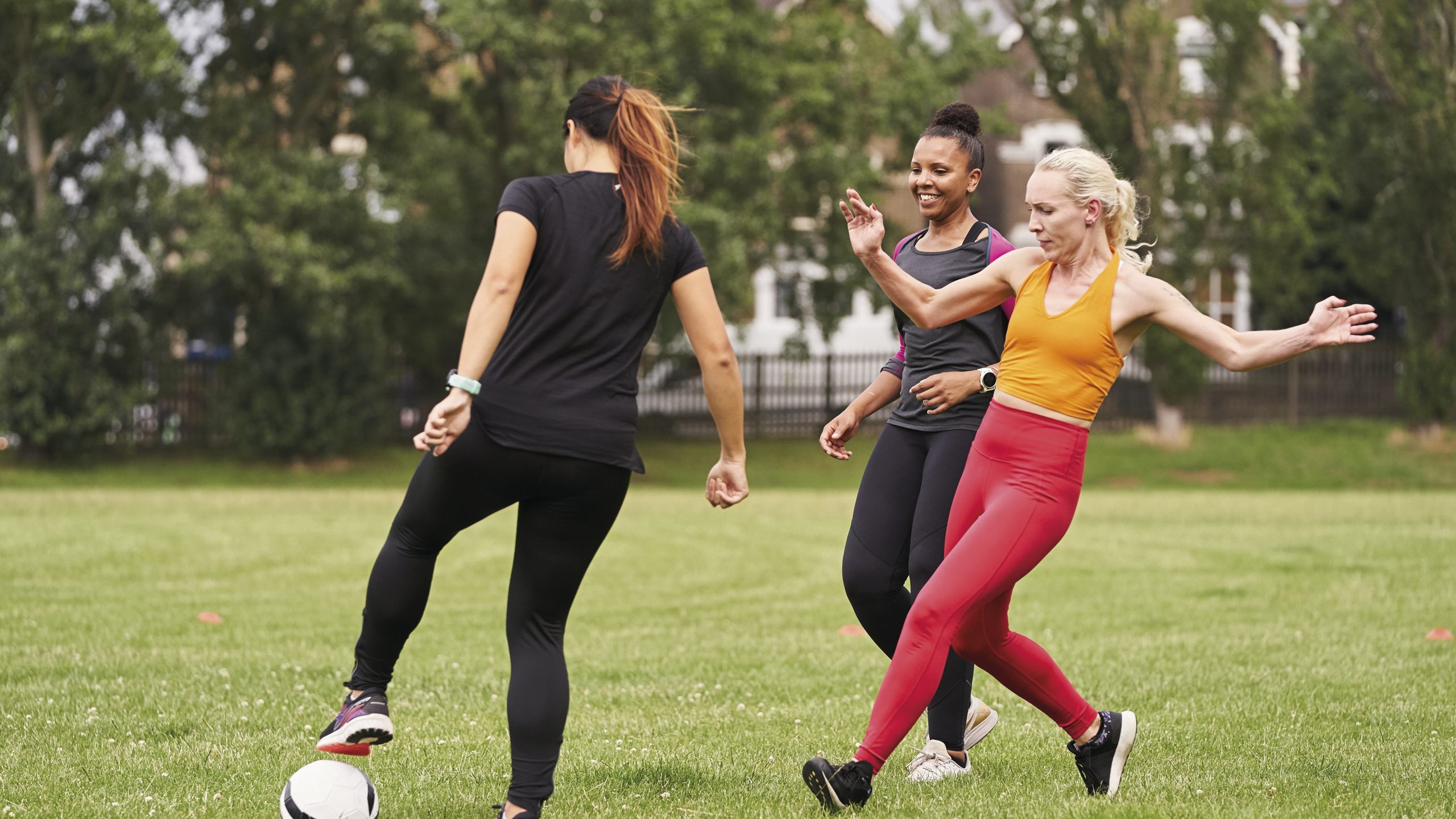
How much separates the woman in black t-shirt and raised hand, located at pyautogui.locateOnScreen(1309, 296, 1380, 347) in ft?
5.49

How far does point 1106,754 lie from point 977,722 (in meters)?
0.72

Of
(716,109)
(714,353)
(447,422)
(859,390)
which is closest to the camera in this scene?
(447,422)

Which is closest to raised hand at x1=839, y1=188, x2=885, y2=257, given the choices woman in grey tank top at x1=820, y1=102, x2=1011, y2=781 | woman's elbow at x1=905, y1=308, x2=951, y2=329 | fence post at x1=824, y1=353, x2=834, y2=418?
woman's elbow at x1=905, y1=308, x2=951, y2=329

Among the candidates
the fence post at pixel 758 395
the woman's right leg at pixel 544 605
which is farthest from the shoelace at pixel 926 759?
the fence post at pixel 758 395

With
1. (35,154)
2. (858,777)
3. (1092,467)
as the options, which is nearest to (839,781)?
(858,777)

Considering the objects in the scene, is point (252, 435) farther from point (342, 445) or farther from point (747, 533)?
point (747, 533)

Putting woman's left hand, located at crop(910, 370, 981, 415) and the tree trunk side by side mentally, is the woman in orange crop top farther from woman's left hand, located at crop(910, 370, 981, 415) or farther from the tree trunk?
the tree trunk

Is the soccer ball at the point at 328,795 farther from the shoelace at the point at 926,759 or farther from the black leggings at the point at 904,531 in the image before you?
the shoelace at the point at 926,759

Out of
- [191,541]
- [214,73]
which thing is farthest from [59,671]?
[214,73]

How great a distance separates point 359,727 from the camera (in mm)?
4078

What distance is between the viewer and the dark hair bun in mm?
5031

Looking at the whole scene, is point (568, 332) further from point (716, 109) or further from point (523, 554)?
point (716, 109)

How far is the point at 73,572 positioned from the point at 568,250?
900 cm

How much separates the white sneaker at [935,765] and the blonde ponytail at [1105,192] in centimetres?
187
